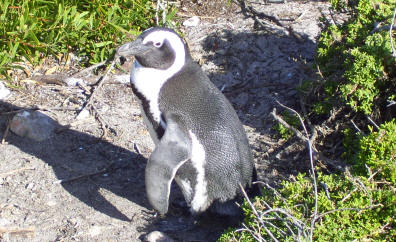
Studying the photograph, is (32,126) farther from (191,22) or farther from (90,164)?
(191,22)

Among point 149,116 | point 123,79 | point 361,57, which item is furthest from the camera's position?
point 123,79

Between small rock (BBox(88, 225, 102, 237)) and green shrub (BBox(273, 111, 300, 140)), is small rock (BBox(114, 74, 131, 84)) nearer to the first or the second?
green shrub (BBox(273, 111, 300, 140))

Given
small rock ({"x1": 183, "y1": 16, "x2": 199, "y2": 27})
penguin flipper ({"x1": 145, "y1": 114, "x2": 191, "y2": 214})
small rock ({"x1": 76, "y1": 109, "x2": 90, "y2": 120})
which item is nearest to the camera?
penguin flipper ({"x1": 145, "y1": 114, "x2": 191, "y2": 214})

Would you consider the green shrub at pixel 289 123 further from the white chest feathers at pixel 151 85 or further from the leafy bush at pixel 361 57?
the white chest feathers at pixel 151 85

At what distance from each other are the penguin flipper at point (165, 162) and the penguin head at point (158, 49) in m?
0.33

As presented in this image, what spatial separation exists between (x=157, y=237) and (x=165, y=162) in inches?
14.5

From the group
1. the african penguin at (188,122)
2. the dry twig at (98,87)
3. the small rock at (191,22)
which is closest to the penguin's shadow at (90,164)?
the dry twig at (98,87)

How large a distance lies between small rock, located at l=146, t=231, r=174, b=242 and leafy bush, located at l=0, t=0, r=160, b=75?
1850mm

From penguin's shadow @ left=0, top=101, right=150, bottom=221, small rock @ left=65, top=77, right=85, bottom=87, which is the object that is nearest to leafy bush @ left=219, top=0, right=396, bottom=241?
penguin's shadow @ left=0, top=101, right=150, bottom=221

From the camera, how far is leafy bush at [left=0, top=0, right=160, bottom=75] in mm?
4113

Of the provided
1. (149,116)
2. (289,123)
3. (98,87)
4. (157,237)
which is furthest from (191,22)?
(157,237)

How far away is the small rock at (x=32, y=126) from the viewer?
3821 mm

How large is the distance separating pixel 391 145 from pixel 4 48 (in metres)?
2.71

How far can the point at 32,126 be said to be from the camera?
3.85m
